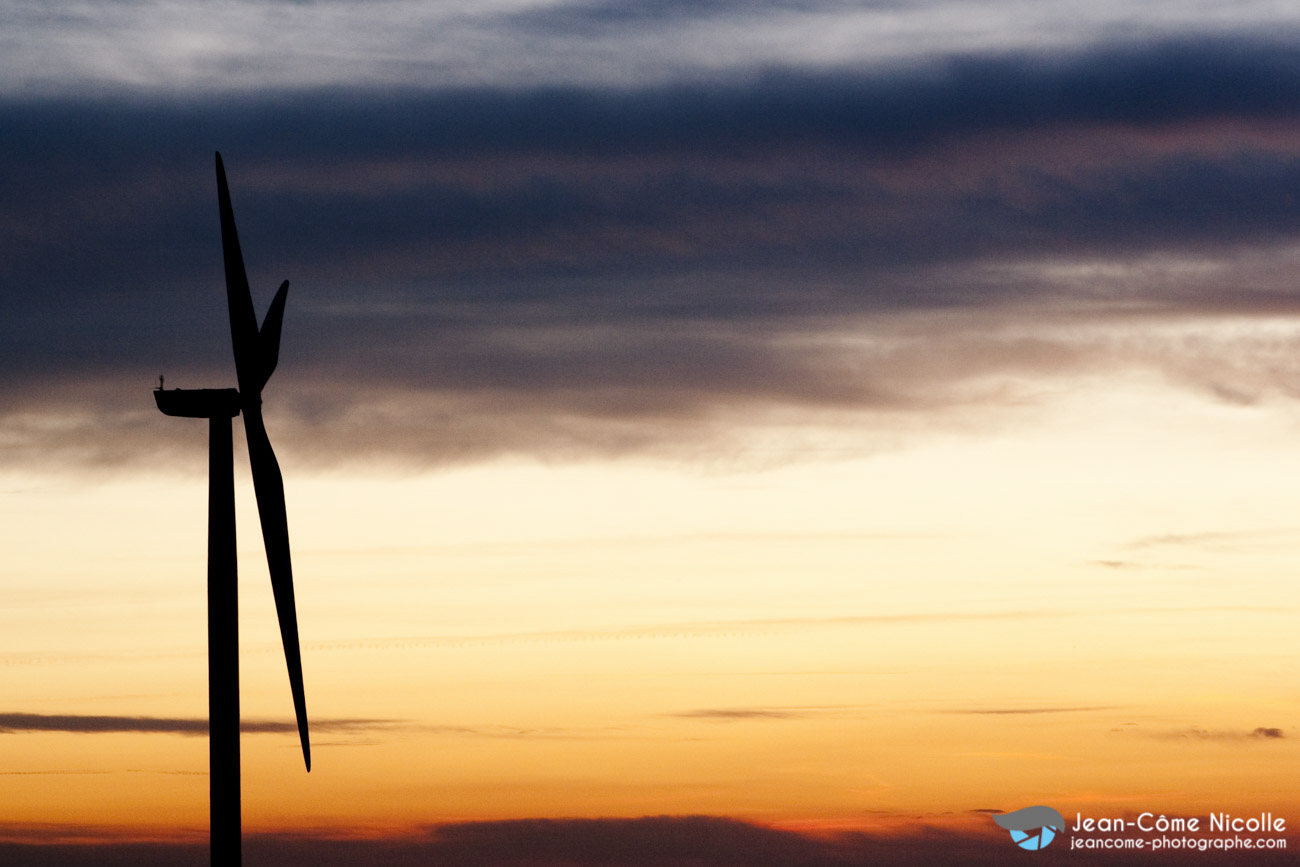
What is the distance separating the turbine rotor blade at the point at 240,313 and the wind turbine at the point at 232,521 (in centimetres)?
3

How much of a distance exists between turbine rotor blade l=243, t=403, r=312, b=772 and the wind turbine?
0.03 m

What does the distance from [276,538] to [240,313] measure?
794cm

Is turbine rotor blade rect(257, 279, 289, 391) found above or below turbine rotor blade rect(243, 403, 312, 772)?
above

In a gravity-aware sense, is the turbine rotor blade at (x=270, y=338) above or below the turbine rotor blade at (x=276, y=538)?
above

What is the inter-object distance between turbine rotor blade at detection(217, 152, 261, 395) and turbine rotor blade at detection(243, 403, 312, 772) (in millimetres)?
1263

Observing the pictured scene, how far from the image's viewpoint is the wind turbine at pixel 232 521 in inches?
2148

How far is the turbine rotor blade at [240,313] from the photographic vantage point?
2231 inches

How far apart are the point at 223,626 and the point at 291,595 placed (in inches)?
132

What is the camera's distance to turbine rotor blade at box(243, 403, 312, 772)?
5656 cm

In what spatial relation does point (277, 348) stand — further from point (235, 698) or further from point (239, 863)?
point (239, 863)

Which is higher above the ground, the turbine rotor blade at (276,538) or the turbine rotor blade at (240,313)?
the turbine rotor blade at (240,313)

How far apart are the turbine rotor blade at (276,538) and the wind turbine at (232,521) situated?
35 millimetres

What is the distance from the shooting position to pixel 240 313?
189 feet

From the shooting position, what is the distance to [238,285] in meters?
57.1
